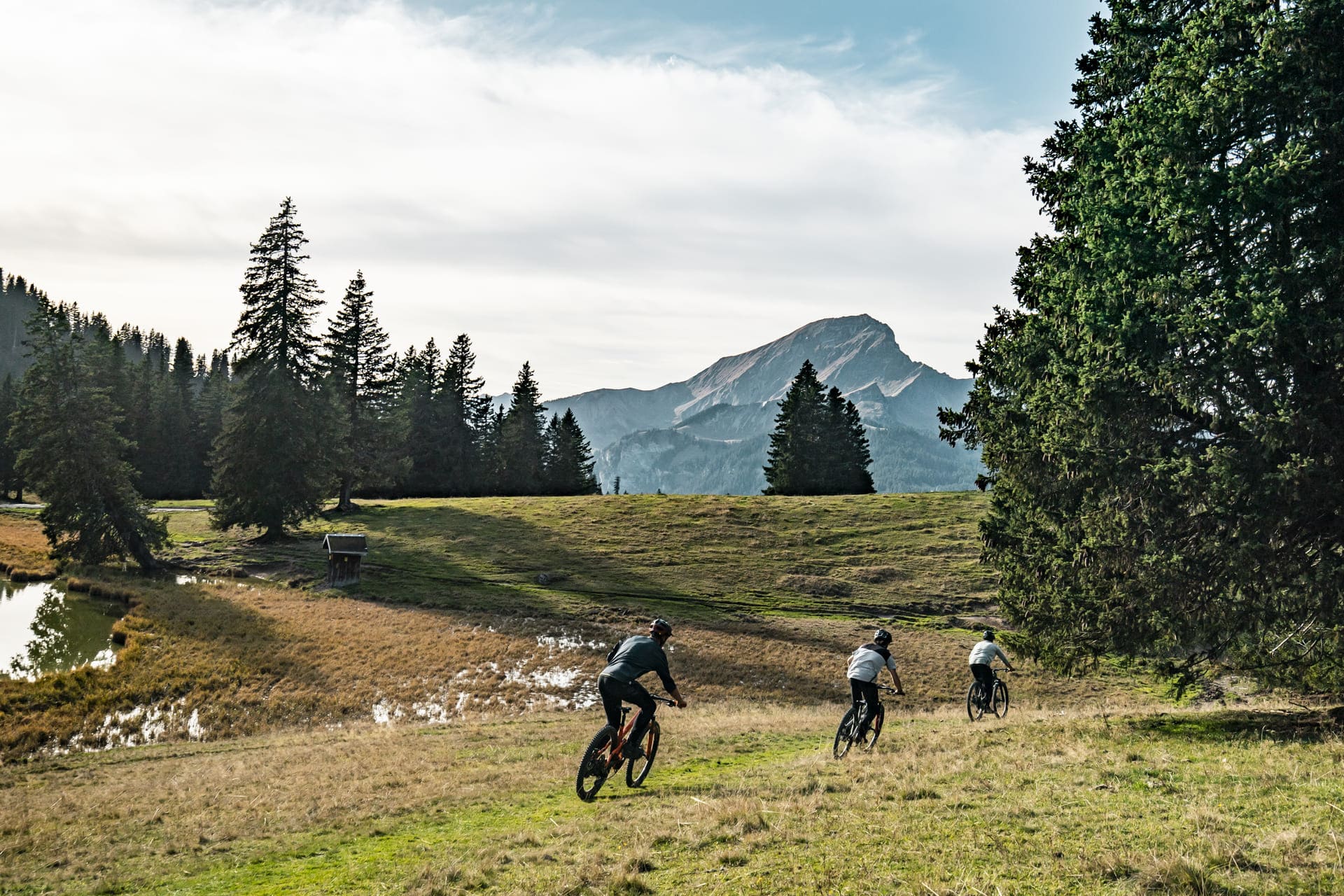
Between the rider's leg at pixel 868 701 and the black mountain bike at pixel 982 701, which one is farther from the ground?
the rider's leg at pixel 868 701

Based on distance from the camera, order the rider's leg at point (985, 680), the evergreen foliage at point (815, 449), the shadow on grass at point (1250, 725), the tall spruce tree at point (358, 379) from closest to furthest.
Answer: the shadow on grass at point (1250, 725)
the rider's leg at point (985, 680)
the tall spruce tree at point (358, 379)
the evergreen foliage at point (815, 449)

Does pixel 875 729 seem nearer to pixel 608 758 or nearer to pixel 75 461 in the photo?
pixel 608 758

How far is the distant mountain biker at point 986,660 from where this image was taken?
19.0 m

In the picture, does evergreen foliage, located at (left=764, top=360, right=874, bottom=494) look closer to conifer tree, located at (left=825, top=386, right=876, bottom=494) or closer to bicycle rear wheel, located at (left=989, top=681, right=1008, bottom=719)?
conifer tree, located at (left=825, top=386, right=876, bottom=494)

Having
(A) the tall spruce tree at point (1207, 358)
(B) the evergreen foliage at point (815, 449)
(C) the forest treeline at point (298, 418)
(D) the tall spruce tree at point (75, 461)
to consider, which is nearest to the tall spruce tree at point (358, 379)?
(C) the forest treeline at point (298, 418)

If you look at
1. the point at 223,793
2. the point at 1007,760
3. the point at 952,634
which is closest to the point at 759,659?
the point at 952,634

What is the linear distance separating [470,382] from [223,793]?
259ft

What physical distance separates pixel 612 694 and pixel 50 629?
31396mm

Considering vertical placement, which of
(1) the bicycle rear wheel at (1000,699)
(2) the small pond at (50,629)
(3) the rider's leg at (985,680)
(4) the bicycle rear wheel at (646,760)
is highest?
(4) the bicycle rear wheel at (646,760)

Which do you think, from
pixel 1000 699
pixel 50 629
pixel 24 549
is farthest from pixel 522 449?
pixel 1000 699

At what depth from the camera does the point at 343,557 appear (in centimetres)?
4056

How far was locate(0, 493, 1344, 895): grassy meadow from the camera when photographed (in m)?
7.79

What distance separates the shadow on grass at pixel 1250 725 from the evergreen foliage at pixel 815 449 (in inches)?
2457

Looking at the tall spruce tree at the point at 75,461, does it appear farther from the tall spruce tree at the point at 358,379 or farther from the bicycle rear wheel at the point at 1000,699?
the bicycle rear wheel at the point at 1000,699
